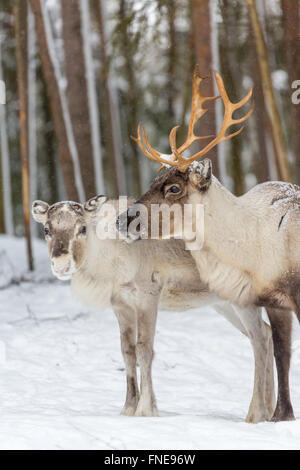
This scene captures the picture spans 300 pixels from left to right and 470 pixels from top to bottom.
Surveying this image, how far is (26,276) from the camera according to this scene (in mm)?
12266

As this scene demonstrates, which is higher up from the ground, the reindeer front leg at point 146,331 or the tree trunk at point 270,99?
the tree trunk at point 270,99

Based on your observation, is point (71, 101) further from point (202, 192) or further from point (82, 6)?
point (202, 192)

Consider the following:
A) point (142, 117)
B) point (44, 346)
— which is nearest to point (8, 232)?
point (142, 117)

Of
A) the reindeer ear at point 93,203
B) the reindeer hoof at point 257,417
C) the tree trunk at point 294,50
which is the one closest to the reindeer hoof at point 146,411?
the reindeer hoof at point 257,417

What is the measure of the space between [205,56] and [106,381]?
16.3 feet

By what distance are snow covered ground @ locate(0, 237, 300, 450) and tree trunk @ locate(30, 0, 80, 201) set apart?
1840 mm

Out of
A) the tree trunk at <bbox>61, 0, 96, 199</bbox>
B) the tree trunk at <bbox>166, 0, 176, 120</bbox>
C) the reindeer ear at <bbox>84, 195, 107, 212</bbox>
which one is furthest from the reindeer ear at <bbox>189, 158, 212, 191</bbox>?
the tree trunk at <bbox>166, 0, 176, 120</bbox>

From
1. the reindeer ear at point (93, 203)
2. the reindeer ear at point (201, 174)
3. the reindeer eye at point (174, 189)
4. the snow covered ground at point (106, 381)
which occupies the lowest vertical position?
the snow covered ground at point (106, 381)

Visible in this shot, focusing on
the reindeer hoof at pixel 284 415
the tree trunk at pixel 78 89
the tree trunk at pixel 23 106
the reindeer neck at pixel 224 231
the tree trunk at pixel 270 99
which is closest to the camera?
the reindeer hoof at pixel 284 415

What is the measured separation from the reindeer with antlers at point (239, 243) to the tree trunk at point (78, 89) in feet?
18.6

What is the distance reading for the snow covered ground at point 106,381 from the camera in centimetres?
466

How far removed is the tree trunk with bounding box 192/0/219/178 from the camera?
9633 mm

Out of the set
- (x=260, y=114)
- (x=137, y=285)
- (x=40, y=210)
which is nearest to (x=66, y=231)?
(x=40, y=210)

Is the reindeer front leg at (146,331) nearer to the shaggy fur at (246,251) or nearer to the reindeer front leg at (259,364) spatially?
the shaggy fur at (246,251)
